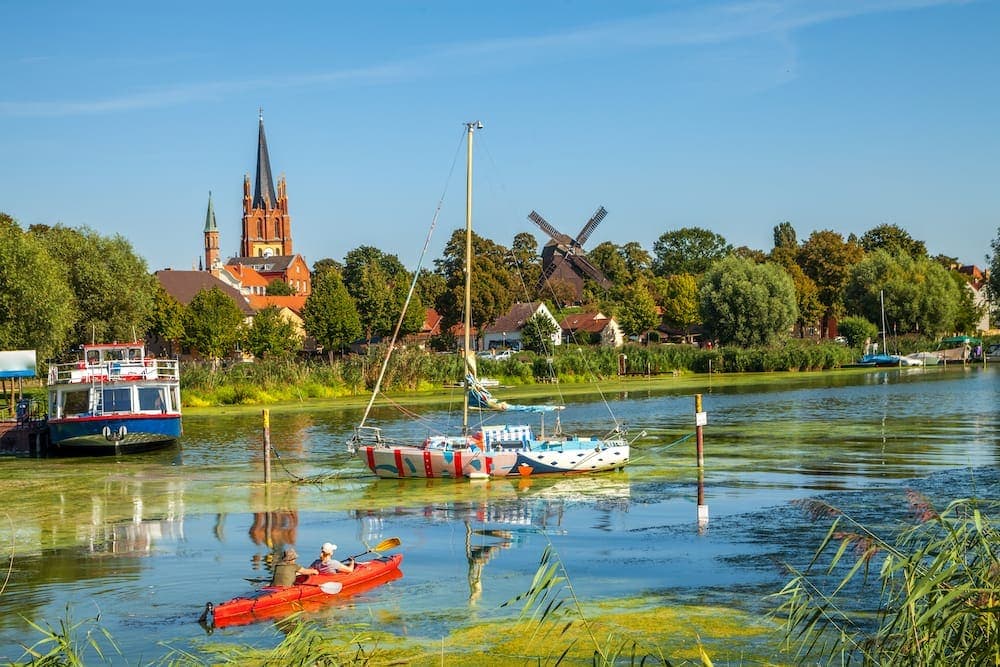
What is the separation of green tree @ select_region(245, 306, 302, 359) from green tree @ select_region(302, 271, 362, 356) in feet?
7.95

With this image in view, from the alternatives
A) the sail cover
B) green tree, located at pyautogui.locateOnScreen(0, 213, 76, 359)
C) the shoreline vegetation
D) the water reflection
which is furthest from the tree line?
the water reflection

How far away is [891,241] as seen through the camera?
504ft

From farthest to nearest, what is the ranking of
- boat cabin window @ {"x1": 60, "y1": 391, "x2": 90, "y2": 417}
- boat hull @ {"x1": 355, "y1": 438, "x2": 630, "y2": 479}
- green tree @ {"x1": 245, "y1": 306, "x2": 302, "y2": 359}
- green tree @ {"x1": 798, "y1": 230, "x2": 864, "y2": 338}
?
green tree @ {"x1": 798, "y1": 230, "x2": 864, "y2": 338} → green tree @ {"x1": 245, "y1": 306, "x2": 302, "y2": 359} → boat cabin window @ {"x1": 60, "y1": 391, "x2": 90, "y2": 417} → boat hull @ {"x1": 355, "y1": 438, "x2": 630, "y2": 479}

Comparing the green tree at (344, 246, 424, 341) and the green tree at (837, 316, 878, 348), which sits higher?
the green tree at (344, 246, 424, 341)

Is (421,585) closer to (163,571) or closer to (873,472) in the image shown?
(163,571)

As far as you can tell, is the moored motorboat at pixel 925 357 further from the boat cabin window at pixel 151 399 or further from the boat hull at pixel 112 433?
the boat hull at pixel 112 433

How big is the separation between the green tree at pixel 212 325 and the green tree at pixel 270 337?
5.89 feet

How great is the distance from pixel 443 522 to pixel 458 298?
83.2 meters

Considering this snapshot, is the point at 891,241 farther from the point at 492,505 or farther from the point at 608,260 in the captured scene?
the point at 492,505

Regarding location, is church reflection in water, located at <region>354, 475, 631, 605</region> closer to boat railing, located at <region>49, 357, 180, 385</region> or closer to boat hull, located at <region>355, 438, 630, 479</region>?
boat hull, located at <region>355, 438, 630, 479</region>

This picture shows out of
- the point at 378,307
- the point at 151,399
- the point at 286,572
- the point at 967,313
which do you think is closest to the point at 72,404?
the point at 151,399

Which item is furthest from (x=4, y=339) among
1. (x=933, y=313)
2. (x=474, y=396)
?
(x=933, y=313)

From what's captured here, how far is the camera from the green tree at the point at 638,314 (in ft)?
404

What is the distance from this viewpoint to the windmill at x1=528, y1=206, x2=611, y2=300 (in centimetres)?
16000
